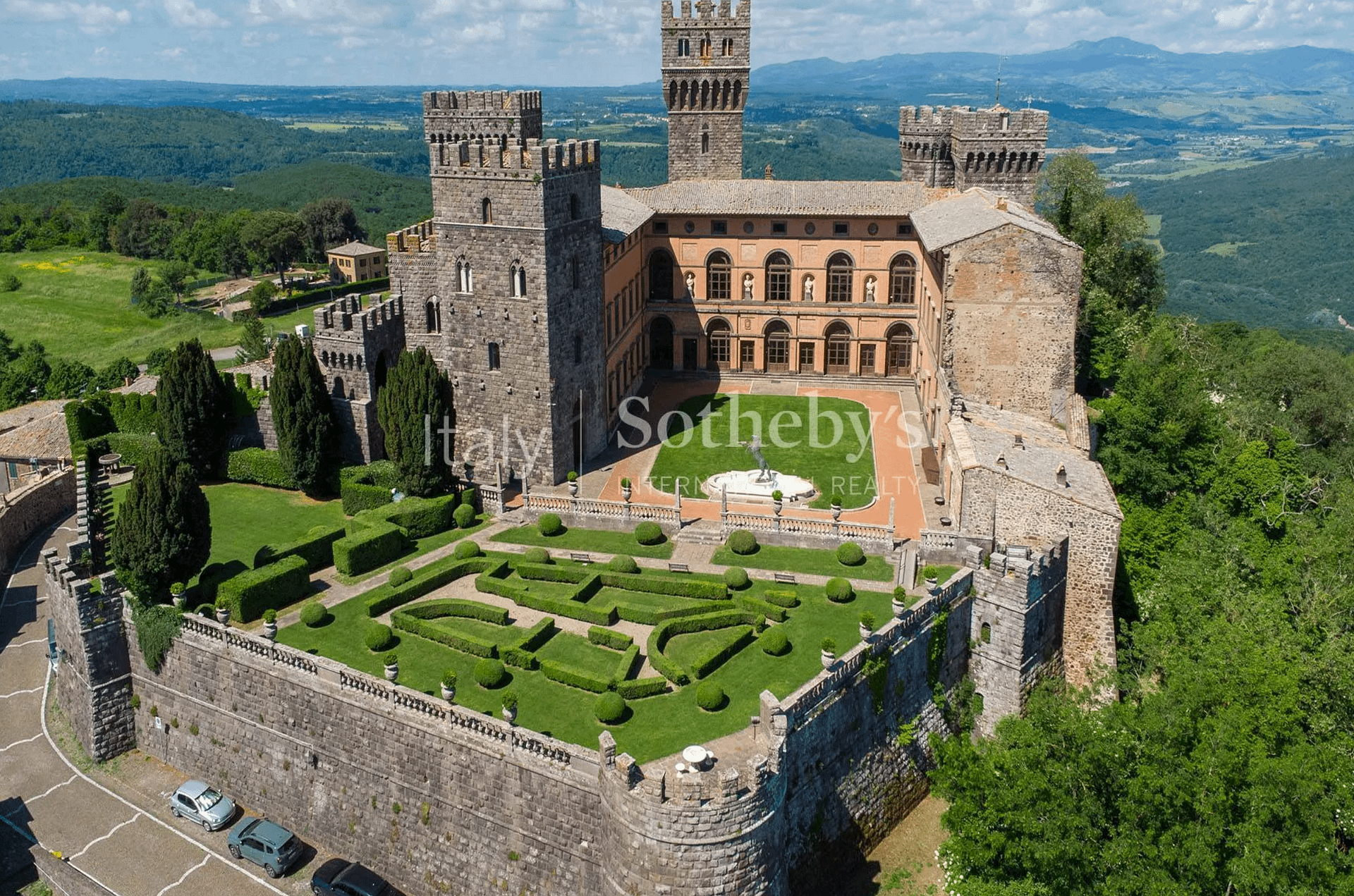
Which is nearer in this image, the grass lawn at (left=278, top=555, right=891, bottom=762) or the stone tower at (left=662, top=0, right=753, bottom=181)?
the grass lawn at (left=278, top=555, right=891, bottom=762)

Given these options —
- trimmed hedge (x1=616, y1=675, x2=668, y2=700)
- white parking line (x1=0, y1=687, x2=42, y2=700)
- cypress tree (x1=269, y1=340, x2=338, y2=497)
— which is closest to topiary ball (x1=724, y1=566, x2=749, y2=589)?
trimmed hedge (x1=616, y1=675, x2=668, y2=700)

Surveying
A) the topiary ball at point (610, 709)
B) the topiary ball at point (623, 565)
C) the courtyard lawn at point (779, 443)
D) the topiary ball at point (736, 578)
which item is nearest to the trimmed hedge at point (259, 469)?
the courtyard lawn at point (779, 443)

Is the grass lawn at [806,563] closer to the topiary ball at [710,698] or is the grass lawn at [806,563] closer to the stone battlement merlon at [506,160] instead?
the topiary ball at [710,698]

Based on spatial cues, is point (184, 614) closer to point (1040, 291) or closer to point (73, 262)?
point (1040, 291)

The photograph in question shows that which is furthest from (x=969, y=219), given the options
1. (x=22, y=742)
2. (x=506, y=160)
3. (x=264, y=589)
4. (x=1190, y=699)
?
(x=22, y=742)

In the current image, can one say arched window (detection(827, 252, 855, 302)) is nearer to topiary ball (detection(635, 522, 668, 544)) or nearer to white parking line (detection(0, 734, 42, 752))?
topiary ball (detection(635, 522, 668, 544))

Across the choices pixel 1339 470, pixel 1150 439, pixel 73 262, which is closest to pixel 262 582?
pixel 1150 439

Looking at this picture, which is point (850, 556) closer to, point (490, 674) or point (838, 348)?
point (490, 674)
